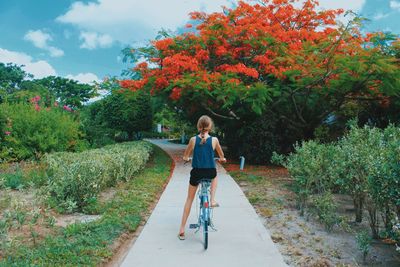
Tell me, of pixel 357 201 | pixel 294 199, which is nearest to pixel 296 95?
pixel 294 199

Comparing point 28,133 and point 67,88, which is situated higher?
point 67,88

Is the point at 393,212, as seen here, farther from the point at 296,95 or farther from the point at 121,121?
the point at 121,121

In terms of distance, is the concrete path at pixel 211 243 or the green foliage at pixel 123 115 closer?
the concrete path at pixel 211 243

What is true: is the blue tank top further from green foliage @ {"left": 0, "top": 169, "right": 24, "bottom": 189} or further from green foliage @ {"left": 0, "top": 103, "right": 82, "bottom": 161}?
green foliage @ {"left": 0, "top": 103, "right": 82, "bottom": 161}

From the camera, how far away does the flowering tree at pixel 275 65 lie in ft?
43.0

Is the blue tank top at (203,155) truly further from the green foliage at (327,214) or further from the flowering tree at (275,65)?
the flowering tree at (275,65)

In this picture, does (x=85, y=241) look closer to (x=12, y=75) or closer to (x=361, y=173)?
(x=361, y=173)

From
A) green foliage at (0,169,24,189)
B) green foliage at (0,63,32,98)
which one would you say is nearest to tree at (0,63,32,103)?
green foliage at (0,63,32,98)

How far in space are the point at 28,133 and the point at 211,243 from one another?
11.9m

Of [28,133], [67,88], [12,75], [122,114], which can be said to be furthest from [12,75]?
[28,133]

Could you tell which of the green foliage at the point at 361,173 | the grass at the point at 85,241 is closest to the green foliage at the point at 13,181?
the grass at the point at 85,241

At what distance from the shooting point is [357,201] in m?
7.33

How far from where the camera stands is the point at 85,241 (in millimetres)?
5730

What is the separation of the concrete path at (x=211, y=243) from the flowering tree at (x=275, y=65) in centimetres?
598
